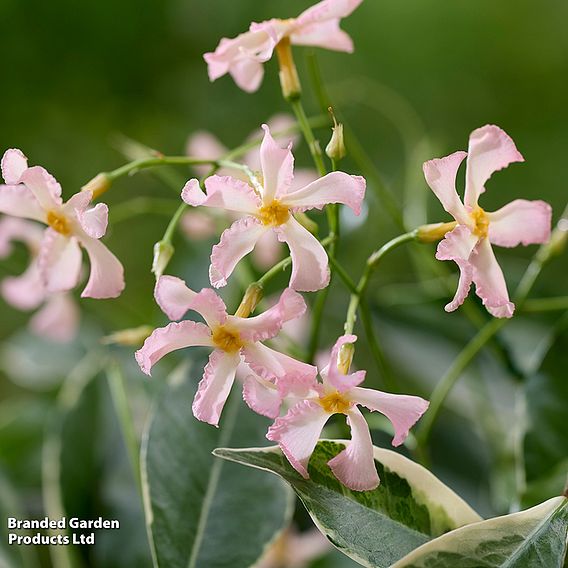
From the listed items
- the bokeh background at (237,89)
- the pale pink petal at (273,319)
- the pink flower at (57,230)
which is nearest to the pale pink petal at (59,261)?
the pink flower at (57,230)

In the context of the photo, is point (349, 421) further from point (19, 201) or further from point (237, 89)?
point (237, 89)

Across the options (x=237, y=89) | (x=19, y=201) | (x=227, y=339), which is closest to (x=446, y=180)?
(x=227, y=339)

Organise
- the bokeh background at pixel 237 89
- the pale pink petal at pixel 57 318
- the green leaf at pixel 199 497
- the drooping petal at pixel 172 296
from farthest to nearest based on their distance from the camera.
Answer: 1. the bokeh background at pixel 237 89
2. the pale pink petal at pixel 57 318
3. the green leaf at pixel 199 497
4. the drooping petal at pixel 172 296

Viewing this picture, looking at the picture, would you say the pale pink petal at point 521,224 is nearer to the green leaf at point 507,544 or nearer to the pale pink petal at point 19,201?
the green leaf at point 507,544

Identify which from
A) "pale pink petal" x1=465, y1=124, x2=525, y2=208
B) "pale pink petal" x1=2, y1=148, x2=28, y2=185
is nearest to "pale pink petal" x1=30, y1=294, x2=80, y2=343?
"pale pink petal" x1=2, y1=148, x2=28, y2=185

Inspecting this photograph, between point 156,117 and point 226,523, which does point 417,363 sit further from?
point 156,117

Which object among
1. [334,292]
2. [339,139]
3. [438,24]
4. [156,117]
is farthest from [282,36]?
[438,24]

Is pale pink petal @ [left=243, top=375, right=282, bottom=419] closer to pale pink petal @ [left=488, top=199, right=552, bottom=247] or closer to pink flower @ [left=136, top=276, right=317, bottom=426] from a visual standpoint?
pink flower @ [left=136, top=276, right=317, bottom=426]
